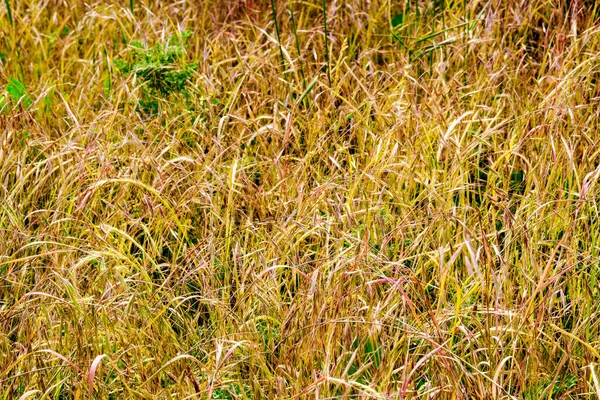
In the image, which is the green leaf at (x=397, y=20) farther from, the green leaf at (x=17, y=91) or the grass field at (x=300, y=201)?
the green leaf at (x=17, y=91)

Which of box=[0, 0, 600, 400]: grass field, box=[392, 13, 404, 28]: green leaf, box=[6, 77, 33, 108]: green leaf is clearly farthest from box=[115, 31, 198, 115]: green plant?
box=[392, 13, 404, 28]: green leaf

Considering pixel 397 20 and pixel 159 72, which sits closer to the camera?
pixel 159 72

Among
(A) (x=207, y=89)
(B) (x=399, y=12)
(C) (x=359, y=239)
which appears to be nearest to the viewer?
(C) (x=359, y=239)

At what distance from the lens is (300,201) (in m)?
2.41

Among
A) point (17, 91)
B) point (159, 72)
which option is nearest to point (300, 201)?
point (159, 72)

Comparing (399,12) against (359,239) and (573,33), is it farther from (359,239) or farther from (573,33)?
(359,239)

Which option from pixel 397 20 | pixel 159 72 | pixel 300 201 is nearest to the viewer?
pixel 300 201

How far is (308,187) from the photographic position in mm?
2580

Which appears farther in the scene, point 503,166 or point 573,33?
point 573,33

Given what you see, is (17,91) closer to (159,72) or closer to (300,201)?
(159,72)

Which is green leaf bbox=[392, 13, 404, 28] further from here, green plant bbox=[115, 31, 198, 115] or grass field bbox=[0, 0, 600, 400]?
green plant bbox=[115, 31, 198, 115]

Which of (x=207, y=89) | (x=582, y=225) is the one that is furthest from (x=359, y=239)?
(x=207, y=89)

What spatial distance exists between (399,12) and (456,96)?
0.73m

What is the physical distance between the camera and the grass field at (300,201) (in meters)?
1.99
